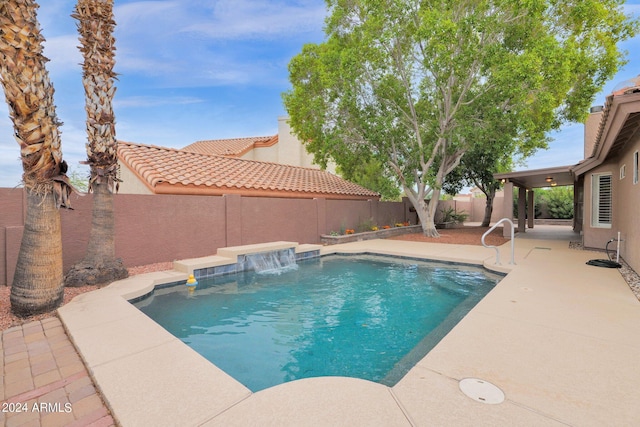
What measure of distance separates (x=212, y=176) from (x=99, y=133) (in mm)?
4659

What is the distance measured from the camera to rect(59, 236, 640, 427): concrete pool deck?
2.44 metres

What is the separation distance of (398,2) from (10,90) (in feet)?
43.7

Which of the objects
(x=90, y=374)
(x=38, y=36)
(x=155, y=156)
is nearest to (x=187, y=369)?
(x=90, y=374)

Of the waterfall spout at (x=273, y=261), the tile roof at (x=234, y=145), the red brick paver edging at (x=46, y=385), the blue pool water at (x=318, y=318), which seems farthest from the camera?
the tile roof at (x=234, y=145)

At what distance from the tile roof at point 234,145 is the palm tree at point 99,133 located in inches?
647

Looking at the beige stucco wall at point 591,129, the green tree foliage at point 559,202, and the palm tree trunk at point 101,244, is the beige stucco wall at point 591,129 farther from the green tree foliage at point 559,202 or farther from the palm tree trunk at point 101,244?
the palm tree trunk at point 101,244

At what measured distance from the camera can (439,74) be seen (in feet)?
43.3

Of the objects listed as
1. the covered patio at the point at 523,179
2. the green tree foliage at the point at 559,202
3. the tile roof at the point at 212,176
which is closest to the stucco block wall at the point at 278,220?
the tile roof at the point at 212,176

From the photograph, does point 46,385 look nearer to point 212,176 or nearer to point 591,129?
point 212,176

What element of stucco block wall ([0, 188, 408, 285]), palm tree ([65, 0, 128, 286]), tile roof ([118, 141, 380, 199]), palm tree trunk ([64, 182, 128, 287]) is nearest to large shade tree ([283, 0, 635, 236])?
tile roof ([118, 141, 380, 199])

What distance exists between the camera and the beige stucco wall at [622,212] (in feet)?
24.6

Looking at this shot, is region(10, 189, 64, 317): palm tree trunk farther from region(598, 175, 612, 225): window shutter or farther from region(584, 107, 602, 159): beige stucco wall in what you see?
region(584, 107, 602, 159): beige stucco wall

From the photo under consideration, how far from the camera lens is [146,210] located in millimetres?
8500

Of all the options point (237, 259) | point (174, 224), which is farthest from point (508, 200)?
point (174, 224)
